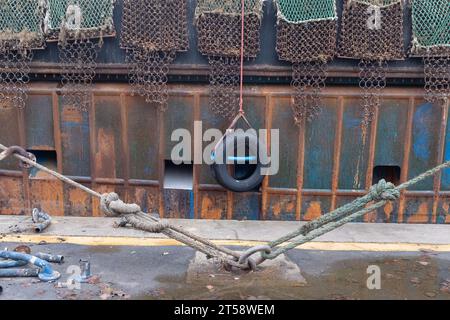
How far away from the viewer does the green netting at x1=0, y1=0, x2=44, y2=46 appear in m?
5.56

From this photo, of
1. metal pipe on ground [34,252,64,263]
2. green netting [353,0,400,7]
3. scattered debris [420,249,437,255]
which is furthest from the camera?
green netting [353,0,400,7]

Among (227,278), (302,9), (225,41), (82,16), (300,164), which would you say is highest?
(302,9)

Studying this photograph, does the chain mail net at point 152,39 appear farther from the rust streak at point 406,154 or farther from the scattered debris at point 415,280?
the scattered debris at point 415,280

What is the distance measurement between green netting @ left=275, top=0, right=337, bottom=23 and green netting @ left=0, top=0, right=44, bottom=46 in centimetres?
298

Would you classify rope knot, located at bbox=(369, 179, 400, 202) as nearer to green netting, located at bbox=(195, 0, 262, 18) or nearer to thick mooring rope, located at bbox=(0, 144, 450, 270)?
thick mooring rope, located at bbox=(0, 144, 450, 270)

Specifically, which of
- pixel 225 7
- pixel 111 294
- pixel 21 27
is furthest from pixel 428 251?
pixel 21 27

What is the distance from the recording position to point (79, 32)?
5.53 meters

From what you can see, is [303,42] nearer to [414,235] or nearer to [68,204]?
[414,235]

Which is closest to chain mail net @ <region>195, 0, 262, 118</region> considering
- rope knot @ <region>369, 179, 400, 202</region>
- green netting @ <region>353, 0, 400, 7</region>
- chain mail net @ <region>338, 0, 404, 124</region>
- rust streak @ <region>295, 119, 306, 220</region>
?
rust streak @ <region>295, 119, 306, 220</region>

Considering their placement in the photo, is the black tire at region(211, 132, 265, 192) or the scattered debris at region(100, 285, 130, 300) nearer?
the scattered debris at region(100, 285, 130, 300)

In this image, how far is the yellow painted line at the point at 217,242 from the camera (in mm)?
4855

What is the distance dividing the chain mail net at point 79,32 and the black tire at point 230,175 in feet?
6.41

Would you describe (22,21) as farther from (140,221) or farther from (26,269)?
(140,221)

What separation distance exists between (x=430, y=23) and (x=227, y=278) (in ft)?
12.9
